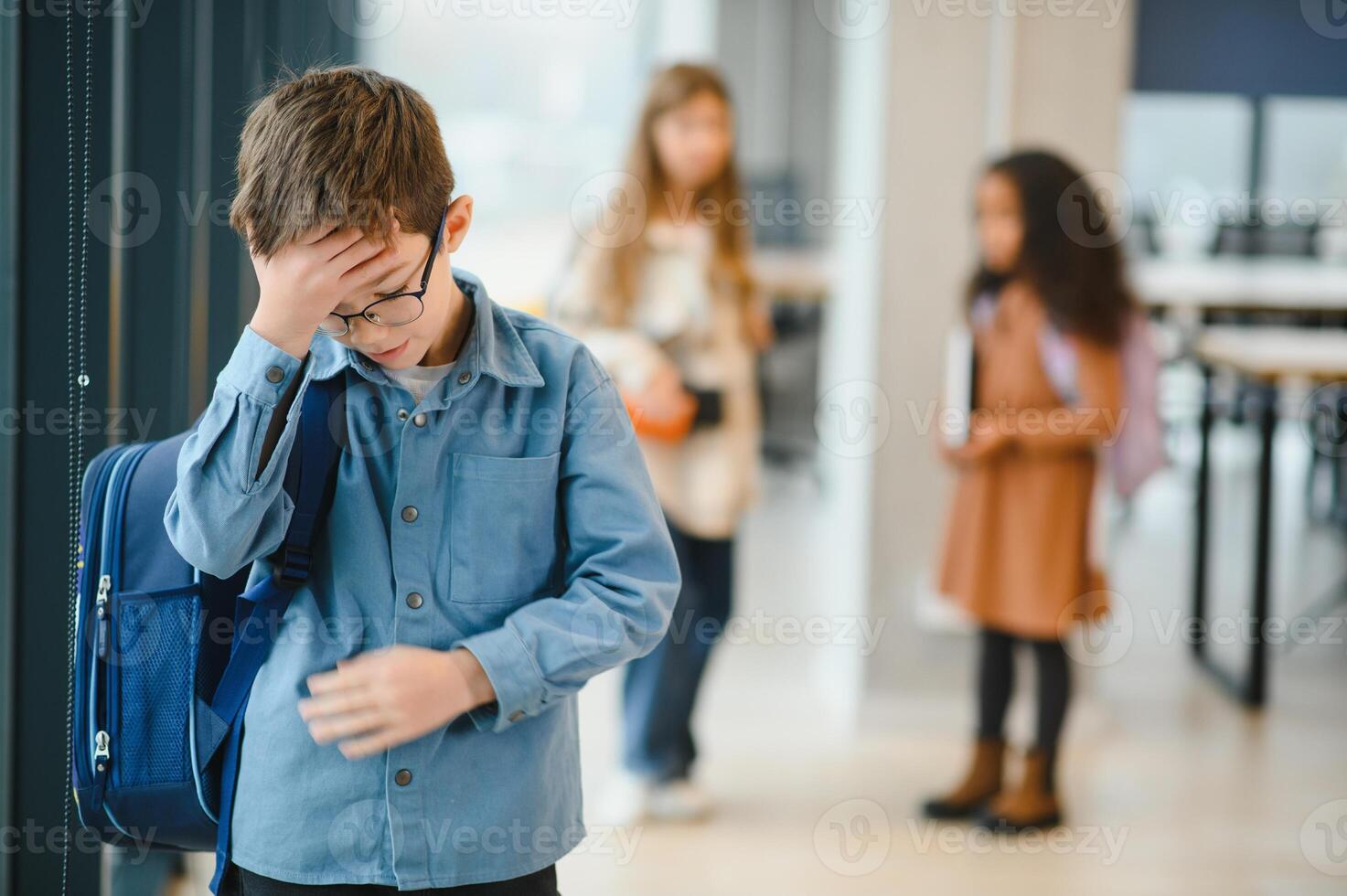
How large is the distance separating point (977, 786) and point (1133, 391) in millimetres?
918

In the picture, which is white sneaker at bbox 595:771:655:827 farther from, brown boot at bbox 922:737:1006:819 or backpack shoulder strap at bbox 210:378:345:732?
backpack shoulder strap at bbox 210:378:345:732

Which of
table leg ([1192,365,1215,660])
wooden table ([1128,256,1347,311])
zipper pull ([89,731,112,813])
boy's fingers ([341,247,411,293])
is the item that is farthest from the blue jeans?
wooden table ([1128,256,1347,311])

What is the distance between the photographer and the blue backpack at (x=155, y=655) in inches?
45.3

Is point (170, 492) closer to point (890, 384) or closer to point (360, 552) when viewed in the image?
point (360, 552)

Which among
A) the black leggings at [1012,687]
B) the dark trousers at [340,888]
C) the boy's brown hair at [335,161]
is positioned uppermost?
the boy's brown hair at [335,161]

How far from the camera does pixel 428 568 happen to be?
1.15 m

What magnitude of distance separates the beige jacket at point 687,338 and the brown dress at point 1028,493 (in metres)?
0.53

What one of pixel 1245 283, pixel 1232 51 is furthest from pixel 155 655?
pixel 1245 283

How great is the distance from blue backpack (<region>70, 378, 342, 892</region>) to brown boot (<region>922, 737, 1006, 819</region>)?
6.54 feet

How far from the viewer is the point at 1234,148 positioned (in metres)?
6.12

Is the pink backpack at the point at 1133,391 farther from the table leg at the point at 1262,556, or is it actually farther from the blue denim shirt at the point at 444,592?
the blue denim shirt at the point at 444,592

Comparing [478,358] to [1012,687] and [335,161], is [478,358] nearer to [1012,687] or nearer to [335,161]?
[335,161]

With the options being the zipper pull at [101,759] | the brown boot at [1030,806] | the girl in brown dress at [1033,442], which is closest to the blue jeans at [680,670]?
the girl in brown dress at [1033,442]

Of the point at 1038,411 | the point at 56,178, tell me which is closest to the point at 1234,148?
the point at 1038,411
